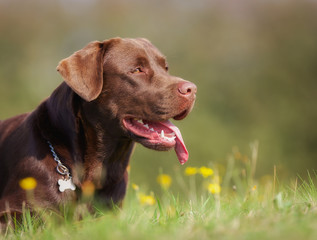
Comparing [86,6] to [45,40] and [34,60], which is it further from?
[34,60]

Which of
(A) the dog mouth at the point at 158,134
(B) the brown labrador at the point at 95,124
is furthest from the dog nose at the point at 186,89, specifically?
(A) the dog mouth at the point at 158,134

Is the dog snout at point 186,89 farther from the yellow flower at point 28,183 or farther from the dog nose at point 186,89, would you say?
the yellow flower at point 28,183

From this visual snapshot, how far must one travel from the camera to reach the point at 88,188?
371 centimetres

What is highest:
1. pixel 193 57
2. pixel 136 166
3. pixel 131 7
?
pixel 131 7

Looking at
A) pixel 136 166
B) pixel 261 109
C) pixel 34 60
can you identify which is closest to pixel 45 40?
pixel 34 60

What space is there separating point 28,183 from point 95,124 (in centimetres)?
72

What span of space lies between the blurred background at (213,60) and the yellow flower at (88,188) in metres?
11.0

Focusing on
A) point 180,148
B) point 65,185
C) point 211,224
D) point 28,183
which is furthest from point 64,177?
point 211,224

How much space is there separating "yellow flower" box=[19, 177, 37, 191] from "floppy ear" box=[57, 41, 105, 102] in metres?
0.72

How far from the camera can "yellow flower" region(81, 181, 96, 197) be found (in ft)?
12.1

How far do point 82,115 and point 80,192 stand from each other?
0.61 m

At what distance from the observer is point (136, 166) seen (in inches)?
592

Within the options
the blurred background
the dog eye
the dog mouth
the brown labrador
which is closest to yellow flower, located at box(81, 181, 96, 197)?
the brown labrador

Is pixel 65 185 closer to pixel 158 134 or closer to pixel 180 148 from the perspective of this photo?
pixel 158 134
